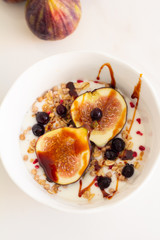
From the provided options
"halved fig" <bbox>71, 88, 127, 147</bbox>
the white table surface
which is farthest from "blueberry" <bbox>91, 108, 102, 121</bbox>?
the white table surface

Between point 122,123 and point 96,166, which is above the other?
point 122,123

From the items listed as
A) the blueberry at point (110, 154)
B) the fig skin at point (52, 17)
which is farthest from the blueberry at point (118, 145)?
the fig skin at point (52, 17)

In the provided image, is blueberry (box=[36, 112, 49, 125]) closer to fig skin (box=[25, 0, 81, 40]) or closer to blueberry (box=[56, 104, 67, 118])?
blueberry (box=[56, 104, 67, 118])

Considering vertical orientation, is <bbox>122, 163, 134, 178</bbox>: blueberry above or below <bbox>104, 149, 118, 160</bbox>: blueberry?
below

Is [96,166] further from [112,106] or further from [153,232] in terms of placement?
[153,232]

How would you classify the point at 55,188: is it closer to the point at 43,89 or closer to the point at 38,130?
the point at 38,130

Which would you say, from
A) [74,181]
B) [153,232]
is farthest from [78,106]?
[153,232]
